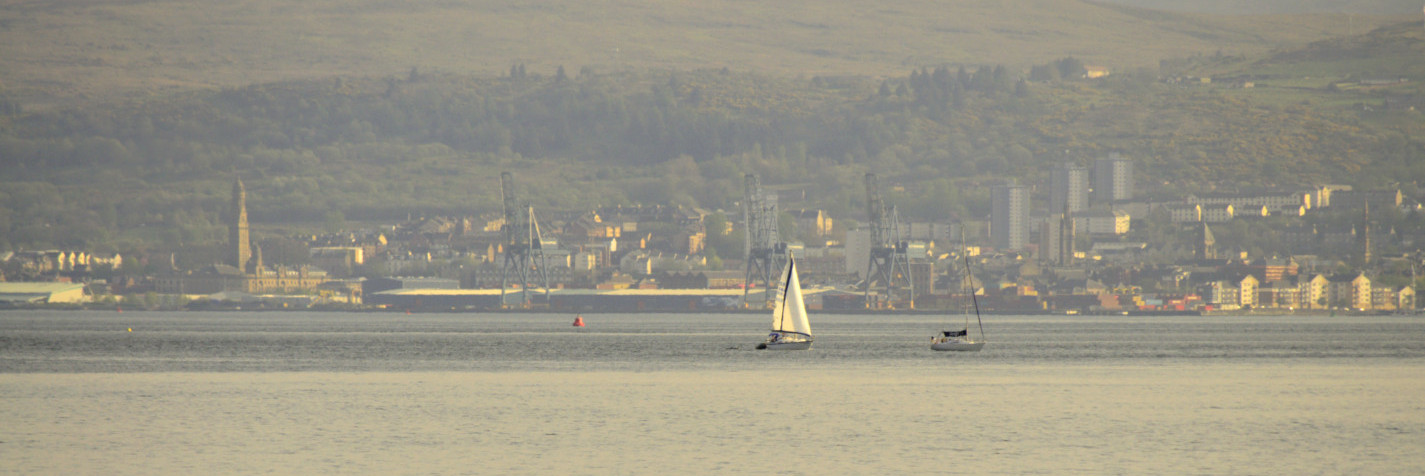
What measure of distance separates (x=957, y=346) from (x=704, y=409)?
37.9 metres

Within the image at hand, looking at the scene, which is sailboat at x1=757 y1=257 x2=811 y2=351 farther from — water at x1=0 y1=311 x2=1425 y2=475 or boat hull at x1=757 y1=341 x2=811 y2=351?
water at x1=0 y1=311 x2=1425 y2=475

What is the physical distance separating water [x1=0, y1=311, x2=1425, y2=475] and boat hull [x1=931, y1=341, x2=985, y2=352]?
6.71 feet

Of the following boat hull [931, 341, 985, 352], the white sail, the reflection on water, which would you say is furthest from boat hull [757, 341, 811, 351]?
boat hull [931, 341, 985, 352]

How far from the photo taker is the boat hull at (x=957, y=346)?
297 ft

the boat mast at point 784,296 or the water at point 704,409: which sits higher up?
the boat mast at point 784,296

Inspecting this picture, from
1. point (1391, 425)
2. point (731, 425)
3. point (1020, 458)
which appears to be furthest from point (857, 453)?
point (1391, 425)

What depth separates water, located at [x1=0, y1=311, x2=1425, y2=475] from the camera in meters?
41.1

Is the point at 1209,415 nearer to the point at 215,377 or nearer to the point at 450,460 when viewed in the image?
the point at 450,460

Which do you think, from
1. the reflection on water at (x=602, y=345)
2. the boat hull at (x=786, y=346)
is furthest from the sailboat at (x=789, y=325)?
the reflection on water at (x=602, y=345)

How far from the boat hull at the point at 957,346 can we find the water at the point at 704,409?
2046 millimetres

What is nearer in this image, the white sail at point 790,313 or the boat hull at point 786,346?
the boat hull at point 786,346

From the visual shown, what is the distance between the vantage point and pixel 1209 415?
52312mm

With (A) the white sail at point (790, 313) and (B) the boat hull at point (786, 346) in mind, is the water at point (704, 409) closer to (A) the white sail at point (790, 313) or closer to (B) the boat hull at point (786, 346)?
(B) the boat hull at point (786, 346)

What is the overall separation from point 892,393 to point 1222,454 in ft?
63.4
